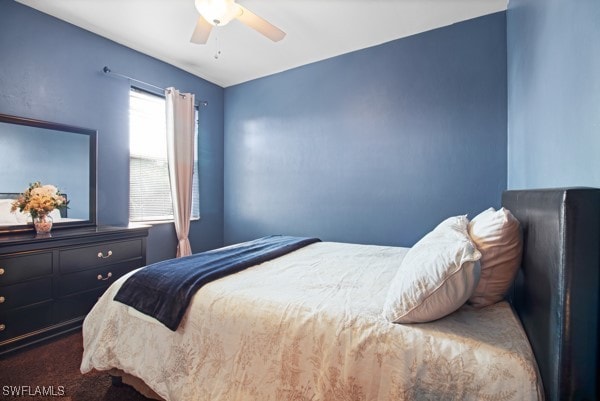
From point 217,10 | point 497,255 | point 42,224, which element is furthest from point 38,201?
point 497,255

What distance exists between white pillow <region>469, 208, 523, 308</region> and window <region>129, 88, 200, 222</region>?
325 cm

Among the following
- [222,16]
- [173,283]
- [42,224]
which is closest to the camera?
[173,283]

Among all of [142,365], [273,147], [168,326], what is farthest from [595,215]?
[273,147]

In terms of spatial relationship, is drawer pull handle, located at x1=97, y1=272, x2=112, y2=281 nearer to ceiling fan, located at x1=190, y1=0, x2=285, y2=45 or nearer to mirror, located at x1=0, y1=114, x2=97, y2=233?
mirror, located at x1=0, y1=114, x2=97, y2=233

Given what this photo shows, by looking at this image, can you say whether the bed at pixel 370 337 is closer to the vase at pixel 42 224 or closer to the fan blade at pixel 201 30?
the vase at pixel 42 224

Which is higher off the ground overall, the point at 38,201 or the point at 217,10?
the point at 217,10

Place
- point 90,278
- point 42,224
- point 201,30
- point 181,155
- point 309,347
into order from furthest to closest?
point 181,155
point 90,278
point 42,224
point 201,30
point 309,347

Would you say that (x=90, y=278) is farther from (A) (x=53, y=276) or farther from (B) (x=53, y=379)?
(B) (x=53, y=379)

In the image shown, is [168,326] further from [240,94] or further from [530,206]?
[240,94]

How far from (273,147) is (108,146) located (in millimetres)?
1820

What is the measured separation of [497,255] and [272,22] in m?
2.62

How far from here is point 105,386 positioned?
1.67 meters

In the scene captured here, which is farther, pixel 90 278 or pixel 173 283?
pixel 90 278

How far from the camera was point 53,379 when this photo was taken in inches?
68.5
